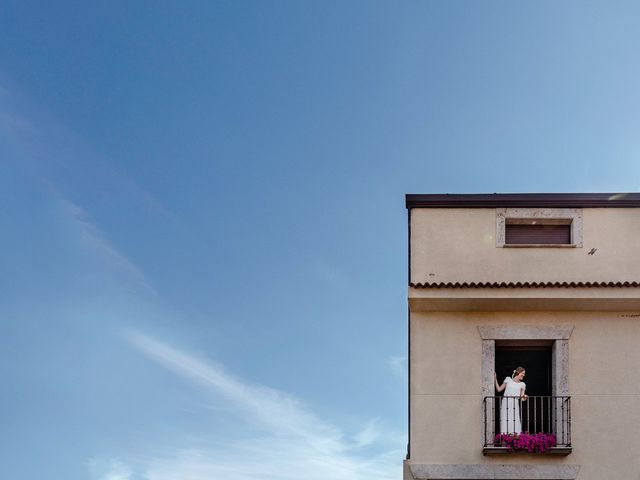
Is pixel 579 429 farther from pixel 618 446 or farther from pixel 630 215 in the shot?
pixel 630 215

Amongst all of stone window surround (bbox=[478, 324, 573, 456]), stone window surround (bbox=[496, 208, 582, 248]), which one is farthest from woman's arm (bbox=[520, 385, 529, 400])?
stone window surround (bbox=[496, 208, 582, 248])

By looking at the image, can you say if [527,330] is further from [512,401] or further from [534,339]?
[512,401]

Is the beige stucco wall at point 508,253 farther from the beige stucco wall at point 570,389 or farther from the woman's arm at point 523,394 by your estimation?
the woman's arm at point 523,394

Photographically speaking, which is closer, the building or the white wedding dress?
the building

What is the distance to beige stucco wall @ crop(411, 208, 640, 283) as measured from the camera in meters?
17.4

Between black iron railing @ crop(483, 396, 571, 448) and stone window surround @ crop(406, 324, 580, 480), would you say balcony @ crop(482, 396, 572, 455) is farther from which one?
stone window surround @ crop(406, 324, 580, 480)

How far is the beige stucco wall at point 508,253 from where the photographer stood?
1742 centimetres

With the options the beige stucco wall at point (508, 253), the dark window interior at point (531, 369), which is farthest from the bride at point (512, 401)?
the beige stucco wall at point (508, 253)

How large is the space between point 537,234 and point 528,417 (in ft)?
12.2

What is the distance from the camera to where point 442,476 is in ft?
53.7

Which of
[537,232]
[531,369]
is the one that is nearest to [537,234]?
[537,232]

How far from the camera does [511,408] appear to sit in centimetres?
1694

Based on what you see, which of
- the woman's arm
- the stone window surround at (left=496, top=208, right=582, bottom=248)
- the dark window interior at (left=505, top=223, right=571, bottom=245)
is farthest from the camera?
the dark window interior at (left=505, top=223, right=571, bottom=245)

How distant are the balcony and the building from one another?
0.09 feet
